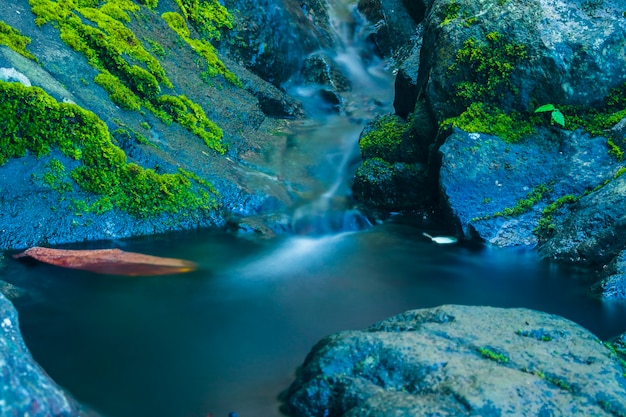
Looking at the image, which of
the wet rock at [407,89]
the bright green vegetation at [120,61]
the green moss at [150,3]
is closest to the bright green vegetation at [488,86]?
the wet rock at [407,89]

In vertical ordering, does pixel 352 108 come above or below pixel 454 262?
above

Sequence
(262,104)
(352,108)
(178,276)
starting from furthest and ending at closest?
1. (352,108)
2. (262,104)
3. (178,276)

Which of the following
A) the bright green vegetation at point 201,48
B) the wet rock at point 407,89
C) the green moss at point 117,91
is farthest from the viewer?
the bright green vegetation at point 201,48

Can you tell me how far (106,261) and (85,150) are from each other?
1728mm

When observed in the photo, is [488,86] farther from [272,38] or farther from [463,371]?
[272,38]

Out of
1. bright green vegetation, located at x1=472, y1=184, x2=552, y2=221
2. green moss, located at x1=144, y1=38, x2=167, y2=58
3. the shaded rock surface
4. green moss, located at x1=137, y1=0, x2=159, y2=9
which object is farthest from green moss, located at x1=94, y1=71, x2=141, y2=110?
bright green vegetation, located at x1=472, y1=184, x2=552, y2=221

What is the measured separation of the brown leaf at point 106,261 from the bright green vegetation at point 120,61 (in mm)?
2795

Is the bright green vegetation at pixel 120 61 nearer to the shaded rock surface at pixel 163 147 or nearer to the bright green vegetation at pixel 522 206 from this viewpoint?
the shaded rock surface at pixel 163 147

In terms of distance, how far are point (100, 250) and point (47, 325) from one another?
5.24 ft

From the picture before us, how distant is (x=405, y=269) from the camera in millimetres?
6891

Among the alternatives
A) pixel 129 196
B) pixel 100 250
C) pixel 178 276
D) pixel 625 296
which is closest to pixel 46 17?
pixel 129 196

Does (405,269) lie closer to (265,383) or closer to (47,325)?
(265,383)

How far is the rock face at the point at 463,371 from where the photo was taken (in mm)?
3268

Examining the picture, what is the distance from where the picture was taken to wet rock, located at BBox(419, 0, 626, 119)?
802cm
